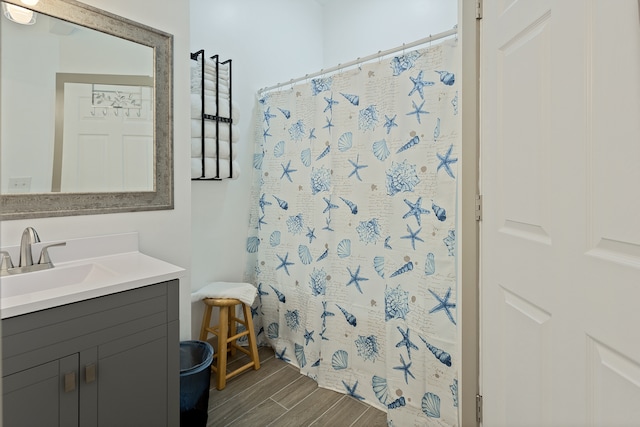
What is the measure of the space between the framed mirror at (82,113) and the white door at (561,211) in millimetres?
1477

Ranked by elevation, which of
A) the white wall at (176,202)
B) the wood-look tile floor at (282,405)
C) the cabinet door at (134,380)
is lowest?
the wood-look tile floor at (282,405)

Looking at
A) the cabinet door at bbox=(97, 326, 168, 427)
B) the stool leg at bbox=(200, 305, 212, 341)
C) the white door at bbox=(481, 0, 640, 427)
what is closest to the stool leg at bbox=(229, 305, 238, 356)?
the stool leg at bbox=(200, 305, 212, 341)

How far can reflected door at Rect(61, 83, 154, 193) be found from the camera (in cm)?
153

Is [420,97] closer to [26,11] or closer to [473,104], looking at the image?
[473,104]

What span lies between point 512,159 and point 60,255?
1740 millimetres

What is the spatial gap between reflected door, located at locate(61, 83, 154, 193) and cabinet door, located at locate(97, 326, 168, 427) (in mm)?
730

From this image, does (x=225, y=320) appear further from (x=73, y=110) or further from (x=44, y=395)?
(x=73, y=110)

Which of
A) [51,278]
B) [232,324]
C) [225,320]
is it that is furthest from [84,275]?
[232,324]

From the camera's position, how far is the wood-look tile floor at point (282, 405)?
1.82 m

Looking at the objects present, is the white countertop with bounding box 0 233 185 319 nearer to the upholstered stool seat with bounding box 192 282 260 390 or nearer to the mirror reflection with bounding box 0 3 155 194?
the mirror reflection with bounding box 0 3 155 194

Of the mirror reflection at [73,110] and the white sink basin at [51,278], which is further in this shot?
the mirror reflection at [73,110]

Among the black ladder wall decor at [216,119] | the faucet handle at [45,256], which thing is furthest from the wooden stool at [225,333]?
the faucet handle at [45,256]

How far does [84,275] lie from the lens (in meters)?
1.46

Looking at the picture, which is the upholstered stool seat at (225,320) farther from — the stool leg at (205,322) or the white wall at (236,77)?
the white wall at (236,77)
